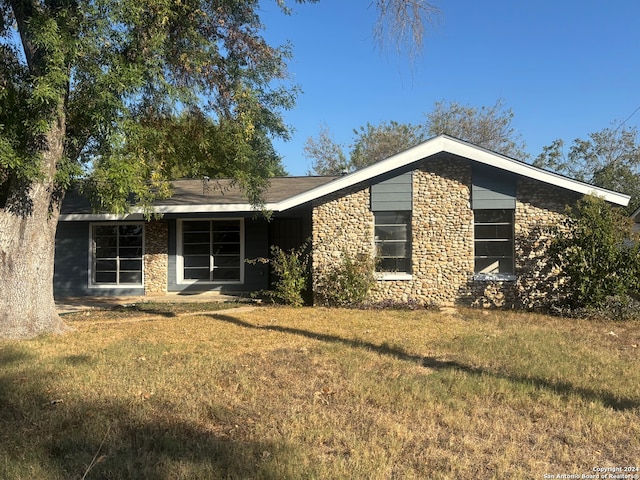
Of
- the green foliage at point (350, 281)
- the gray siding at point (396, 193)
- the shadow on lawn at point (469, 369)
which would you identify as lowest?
the shadow on lawn at point (469, 369)

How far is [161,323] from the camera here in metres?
9.12

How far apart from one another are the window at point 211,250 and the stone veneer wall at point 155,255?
0.56m

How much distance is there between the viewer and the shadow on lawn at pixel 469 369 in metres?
4.61

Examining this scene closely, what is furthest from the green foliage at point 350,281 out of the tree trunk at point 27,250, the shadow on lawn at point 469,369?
the tree trunk at point 27,250

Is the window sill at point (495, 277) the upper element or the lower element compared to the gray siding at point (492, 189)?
lower

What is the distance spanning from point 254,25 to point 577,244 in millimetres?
8248

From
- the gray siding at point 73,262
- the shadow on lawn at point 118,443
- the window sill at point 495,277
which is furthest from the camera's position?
the gray siding at point 73,262

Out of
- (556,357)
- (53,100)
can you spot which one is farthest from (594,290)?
(53,100)

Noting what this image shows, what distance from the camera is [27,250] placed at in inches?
293

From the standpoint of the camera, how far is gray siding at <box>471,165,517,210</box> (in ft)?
36.3

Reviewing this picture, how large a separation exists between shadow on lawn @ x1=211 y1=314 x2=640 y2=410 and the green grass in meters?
0.03

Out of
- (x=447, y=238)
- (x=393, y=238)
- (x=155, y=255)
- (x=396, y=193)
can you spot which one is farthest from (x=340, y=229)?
(x=155, y=255)

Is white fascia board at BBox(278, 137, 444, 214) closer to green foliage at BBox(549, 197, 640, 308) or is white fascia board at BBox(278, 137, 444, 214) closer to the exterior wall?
the exterior wall

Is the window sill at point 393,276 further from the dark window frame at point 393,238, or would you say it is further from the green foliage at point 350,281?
the green foliage at point 350,281
